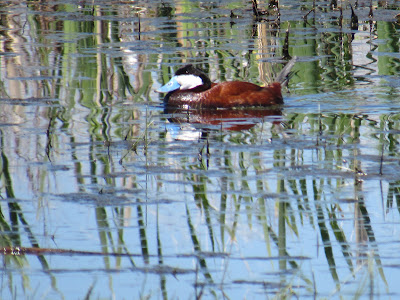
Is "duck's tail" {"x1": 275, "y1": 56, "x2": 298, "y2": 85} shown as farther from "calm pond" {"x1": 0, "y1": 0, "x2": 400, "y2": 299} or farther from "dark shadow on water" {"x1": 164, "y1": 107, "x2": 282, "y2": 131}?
"dark shadow on water" {"x1": 164, "y1": 107, "x2": 282, "y2": 131}

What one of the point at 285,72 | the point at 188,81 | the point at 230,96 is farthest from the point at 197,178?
the point at 285,72

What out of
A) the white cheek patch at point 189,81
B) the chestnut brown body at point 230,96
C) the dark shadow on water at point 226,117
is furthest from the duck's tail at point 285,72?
the white cheek patch at point 189,81

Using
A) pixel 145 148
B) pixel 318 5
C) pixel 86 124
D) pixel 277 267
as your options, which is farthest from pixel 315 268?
pixel 318 5

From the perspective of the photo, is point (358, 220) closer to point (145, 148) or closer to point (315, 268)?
point (315, 268)

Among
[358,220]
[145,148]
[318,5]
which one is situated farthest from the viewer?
[318,5]

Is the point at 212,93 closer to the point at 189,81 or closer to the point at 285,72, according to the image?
the point at 189,81

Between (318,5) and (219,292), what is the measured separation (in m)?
10.9

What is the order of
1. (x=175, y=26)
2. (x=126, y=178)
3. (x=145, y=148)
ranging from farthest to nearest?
1. (x=175, y=26)
2. (x=145, y=148)
3. (x=126, y=178)

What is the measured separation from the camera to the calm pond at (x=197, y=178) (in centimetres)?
381

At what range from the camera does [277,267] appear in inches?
153

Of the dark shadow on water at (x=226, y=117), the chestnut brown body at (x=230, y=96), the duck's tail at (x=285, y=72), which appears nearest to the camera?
the dark shadow on water at (x=226, y=117)

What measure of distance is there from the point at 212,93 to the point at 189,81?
297mm

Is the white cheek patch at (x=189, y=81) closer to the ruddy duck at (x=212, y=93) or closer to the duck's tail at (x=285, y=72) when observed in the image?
the ruddy duck at (x=212, y=93)

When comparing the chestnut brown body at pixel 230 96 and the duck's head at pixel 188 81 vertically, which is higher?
the duck's head at pixel 188 81
